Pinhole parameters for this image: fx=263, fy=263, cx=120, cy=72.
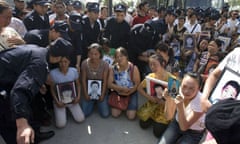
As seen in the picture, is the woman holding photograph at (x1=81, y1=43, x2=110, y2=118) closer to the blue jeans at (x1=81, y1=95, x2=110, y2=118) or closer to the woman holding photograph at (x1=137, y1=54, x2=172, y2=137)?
the blue jeans at (x1=81, y1=95, x2=110, y2=118)

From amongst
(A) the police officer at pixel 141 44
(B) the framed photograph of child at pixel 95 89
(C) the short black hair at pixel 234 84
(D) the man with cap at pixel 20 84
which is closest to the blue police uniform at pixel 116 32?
(A) the police officer at pixel 141 44

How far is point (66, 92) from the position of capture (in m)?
3.81

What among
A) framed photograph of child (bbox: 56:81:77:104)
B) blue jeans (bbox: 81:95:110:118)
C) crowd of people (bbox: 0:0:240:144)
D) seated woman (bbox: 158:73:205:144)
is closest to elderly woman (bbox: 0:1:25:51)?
crowd of people (bbox: 0:0:240:144)

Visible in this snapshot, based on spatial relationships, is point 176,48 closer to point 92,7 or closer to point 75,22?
point 92,7

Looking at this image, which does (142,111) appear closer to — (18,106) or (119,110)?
(119,110)

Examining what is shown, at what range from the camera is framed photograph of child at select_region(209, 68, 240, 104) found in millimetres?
2062

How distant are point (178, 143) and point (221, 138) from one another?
5.83ft

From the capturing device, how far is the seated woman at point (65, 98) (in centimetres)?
376

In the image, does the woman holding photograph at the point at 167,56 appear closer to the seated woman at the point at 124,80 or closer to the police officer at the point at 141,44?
the police officer at the point at 141,44

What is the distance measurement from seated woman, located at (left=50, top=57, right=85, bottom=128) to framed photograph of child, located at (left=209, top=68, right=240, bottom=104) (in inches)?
85.2

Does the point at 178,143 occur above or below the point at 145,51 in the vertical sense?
below

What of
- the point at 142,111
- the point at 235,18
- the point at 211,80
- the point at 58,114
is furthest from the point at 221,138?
the point at 235,18

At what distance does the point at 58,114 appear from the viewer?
3.77 meters

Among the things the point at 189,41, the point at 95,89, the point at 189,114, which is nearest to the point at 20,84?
the point at 189,114
